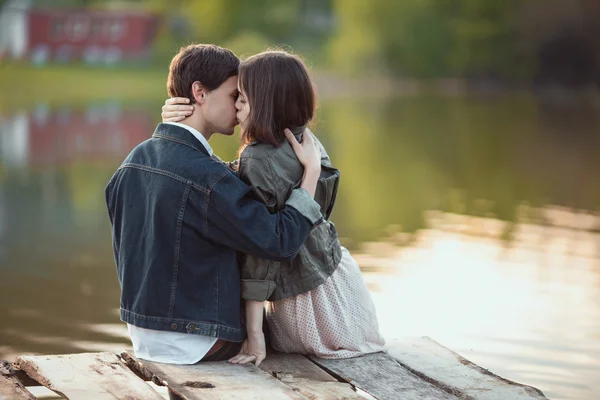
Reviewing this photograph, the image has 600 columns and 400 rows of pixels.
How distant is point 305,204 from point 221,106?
0.43 m

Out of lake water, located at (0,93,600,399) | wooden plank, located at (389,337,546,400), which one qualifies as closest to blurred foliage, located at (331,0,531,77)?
lake water, located at (0,93,600,399)

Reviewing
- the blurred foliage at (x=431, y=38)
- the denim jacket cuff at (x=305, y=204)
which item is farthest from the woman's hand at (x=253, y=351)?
the blurred foliage at (x=431, y=38)

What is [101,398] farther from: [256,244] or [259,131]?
[259,131]

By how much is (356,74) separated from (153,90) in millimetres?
9575

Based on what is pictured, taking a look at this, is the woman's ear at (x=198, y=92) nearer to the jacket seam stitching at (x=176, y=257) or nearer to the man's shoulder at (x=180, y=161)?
the man's shoulder at (x=180, y=161)

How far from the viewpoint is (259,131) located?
3.24m

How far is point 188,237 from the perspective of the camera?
314cm

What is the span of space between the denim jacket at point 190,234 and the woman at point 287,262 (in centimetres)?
6

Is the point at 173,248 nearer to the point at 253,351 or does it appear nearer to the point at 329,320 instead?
the point at 253,351

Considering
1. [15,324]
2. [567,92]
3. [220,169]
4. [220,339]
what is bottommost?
[15,324]

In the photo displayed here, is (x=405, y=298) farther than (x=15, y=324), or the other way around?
(x=405, y=298)

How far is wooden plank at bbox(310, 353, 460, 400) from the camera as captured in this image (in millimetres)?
3016

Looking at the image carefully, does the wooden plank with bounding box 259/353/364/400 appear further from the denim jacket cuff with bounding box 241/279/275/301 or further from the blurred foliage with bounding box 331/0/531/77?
the blurred foliage with bounding box 331/0/531/77

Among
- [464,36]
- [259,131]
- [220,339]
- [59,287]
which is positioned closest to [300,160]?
[259,131]
